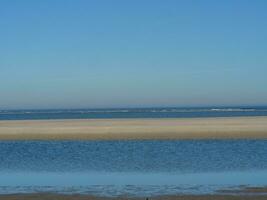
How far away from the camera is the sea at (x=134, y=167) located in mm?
19297

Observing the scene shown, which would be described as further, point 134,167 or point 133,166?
point 133,166

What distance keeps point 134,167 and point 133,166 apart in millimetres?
393

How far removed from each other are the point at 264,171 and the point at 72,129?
2867 cm

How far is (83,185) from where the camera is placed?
1995 cm

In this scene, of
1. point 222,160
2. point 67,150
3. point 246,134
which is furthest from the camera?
point 246,134

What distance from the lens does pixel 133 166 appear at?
25.6 meters

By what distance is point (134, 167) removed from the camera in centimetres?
2519

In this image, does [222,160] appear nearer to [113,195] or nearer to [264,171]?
[264,171]

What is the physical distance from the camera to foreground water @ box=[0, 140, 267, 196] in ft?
64.0

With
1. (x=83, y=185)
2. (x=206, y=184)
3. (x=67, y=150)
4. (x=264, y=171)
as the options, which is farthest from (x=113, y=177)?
(x=67, y=150)

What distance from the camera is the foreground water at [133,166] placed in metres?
19.5

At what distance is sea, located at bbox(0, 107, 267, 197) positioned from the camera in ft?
63.3

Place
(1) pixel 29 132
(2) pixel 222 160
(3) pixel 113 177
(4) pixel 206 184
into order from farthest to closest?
(1) pixel 29 132
(2) pixel 222 160
(3) pixel 113 177
(4) pixel 206 184

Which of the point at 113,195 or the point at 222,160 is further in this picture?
the point at 222,160
